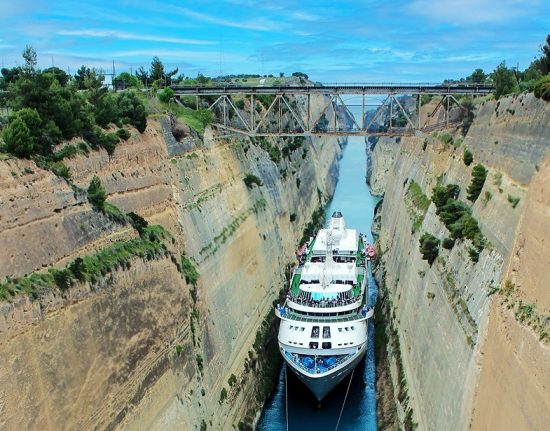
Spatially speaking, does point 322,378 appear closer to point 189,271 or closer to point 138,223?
point 189,271

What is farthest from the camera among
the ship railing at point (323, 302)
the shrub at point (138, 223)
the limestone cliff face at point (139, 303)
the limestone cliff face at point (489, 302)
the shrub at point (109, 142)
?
the ship railing at point (323, 302)

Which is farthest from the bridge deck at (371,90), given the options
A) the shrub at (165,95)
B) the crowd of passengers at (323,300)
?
the crowd of passengers at (323,300)

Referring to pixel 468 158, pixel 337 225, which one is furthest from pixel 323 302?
pixel 337 225

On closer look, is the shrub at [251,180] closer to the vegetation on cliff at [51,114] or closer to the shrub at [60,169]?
the vegetation on cliff at [51,114]

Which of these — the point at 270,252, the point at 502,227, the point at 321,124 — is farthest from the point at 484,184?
the point at 321,124

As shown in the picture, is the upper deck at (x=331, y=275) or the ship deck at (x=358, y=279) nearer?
the upper deck at (x=331, y=275)

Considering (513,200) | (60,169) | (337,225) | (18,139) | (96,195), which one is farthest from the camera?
(337,225)
